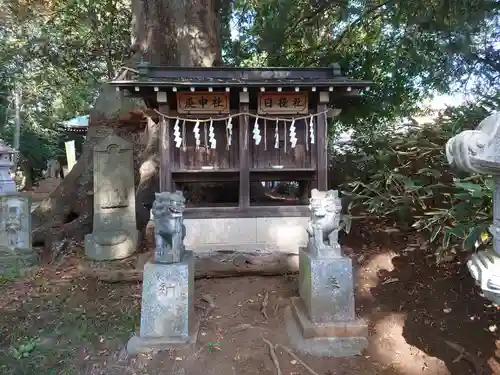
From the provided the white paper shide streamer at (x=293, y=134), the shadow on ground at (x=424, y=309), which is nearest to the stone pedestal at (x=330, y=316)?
the shadow on ground at (x=424, y=309)

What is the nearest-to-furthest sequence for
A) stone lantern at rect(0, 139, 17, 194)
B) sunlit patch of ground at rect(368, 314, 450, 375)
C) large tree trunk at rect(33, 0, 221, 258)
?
sunlit patch of ground at rect(368, 314, 450, 375), stone lantern at rect(0, 139, 17, 194), large tree trunk at rect(33, 0, 221, 258)

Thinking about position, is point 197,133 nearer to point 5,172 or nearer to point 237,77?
point 237,77

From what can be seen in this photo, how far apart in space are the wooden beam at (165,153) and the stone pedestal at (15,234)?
2940mm

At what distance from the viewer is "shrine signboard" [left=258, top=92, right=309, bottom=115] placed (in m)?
6.34

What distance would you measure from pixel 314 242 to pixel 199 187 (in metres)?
4.11

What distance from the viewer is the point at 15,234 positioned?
22.2 feet

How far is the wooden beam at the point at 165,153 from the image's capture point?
6.18 metres

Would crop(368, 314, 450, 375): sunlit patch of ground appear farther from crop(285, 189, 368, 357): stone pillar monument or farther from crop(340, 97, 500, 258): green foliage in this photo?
crop(340, 97, 500, 258): green foliage

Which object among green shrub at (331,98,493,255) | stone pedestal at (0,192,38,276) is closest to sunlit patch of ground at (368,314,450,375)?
green shrub at (331,98,493,255)

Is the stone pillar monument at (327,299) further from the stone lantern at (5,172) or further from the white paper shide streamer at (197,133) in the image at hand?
the stone lantern at (5,172)

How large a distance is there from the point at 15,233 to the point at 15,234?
20 mm

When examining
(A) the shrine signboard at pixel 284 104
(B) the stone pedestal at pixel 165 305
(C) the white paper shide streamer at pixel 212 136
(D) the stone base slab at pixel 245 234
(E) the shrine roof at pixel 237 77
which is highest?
(E) the shrine roof at pixel 237 77

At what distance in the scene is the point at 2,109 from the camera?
1462 cm

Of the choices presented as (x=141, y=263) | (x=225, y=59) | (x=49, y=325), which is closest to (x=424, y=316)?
(x=141, y=263)
